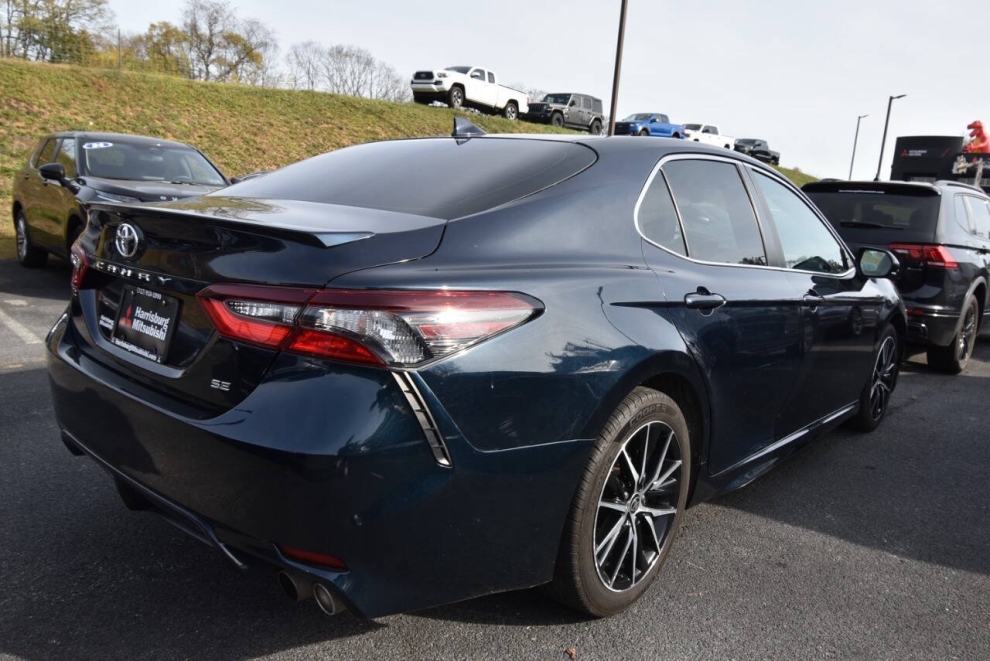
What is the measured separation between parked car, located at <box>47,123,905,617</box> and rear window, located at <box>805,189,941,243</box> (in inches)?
167

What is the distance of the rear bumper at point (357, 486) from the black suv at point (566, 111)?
103 ft

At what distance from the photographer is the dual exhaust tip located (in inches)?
74.9

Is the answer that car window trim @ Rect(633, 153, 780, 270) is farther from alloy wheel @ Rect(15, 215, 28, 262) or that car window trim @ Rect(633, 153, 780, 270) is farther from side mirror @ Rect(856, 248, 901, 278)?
alloy wheel @ Rect(15, 215, 28, 262)

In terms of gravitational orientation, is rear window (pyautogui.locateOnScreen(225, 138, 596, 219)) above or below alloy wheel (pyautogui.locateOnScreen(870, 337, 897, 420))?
above

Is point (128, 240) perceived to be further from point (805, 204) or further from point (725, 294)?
point (805, 204)

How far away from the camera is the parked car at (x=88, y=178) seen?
306 inches

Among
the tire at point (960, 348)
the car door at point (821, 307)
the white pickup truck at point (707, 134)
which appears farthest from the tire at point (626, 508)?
the white pickup truck at point (707, 134)

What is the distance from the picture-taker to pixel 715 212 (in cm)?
313

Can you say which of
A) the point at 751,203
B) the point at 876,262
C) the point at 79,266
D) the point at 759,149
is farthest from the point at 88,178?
the point at 759,149

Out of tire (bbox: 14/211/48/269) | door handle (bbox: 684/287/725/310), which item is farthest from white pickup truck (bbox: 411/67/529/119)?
door handle (bbox: 684/287/725/310)

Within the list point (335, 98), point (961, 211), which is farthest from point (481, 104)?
point (961, 211)

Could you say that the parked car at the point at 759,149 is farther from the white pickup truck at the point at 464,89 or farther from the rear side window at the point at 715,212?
the rear side window at the point at 715,212

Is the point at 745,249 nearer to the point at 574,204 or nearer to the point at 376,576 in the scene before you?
the point at 574,204

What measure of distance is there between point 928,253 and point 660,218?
→ 4.76 m
